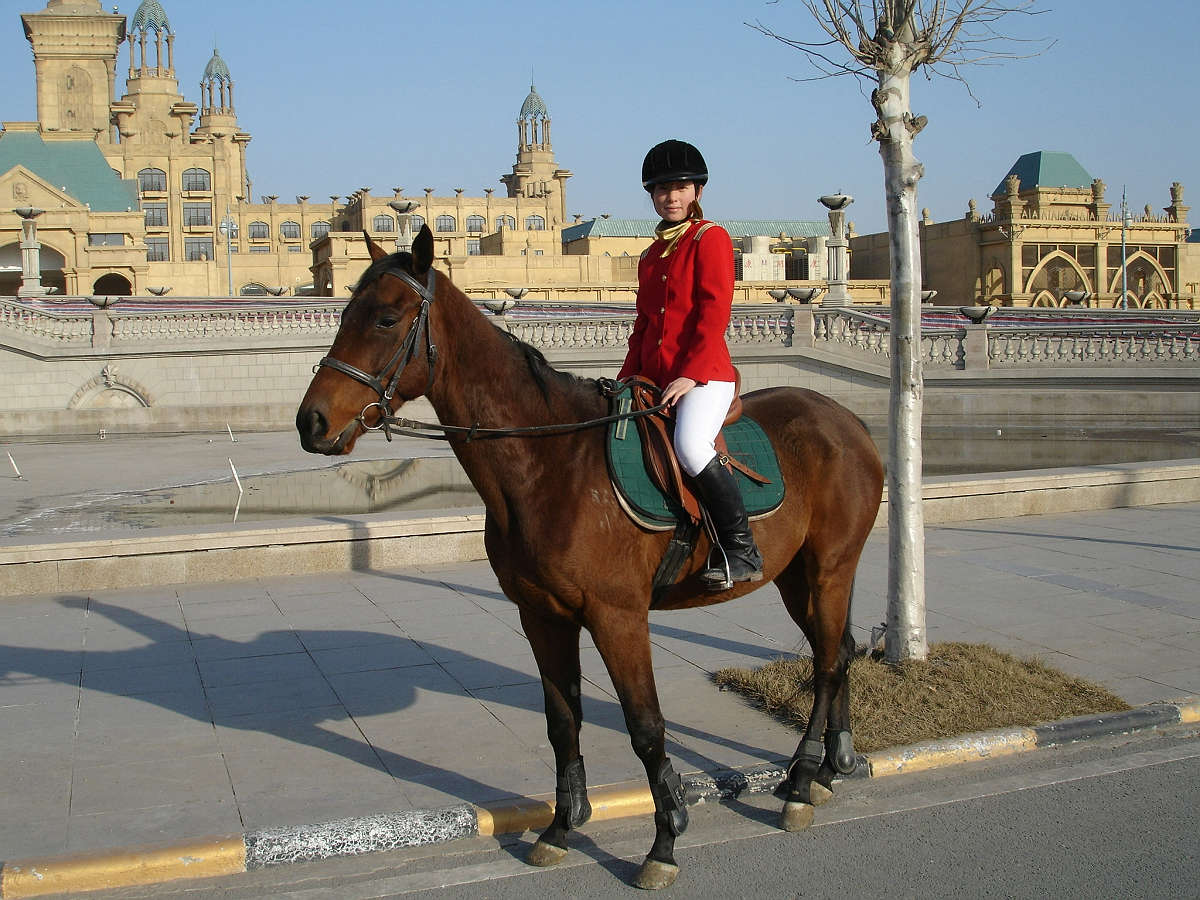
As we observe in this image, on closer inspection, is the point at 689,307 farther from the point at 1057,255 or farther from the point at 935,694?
the point at 1057,255

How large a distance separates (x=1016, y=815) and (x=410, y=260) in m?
3.65

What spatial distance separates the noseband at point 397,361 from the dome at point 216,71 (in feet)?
490

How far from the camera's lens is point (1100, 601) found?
8.84m

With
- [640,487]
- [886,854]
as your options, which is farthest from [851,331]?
[640,487]

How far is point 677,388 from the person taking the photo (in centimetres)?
461

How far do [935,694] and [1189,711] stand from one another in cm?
140

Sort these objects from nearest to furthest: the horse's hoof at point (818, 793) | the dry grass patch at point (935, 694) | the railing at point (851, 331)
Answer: the horse's hoof at point (818, 793) → the dry grass patch at point (935, 694) → the railing at point (851, 331)

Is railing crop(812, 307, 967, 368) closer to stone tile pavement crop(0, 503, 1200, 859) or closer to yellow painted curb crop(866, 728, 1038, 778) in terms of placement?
stone tile pavement crop(0, 503, 1200, 859)

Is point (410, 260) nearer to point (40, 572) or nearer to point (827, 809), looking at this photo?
point (827, 809)

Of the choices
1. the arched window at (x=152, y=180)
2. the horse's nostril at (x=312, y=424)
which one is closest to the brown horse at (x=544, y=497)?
the horse's nostril at (x=312, y=424)

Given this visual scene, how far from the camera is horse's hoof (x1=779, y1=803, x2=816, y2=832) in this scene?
5004 millimetres

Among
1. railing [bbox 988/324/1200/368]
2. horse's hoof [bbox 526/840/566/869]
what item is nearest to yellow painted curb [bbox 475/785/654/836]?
horse's hoof [bbox 526/840/566/869]

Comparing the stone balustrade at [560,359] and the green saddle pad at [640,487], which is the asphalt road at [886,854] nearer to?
the green saddle pad at [640,487]

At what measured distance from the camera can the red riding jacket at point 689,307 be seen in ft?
15.4
